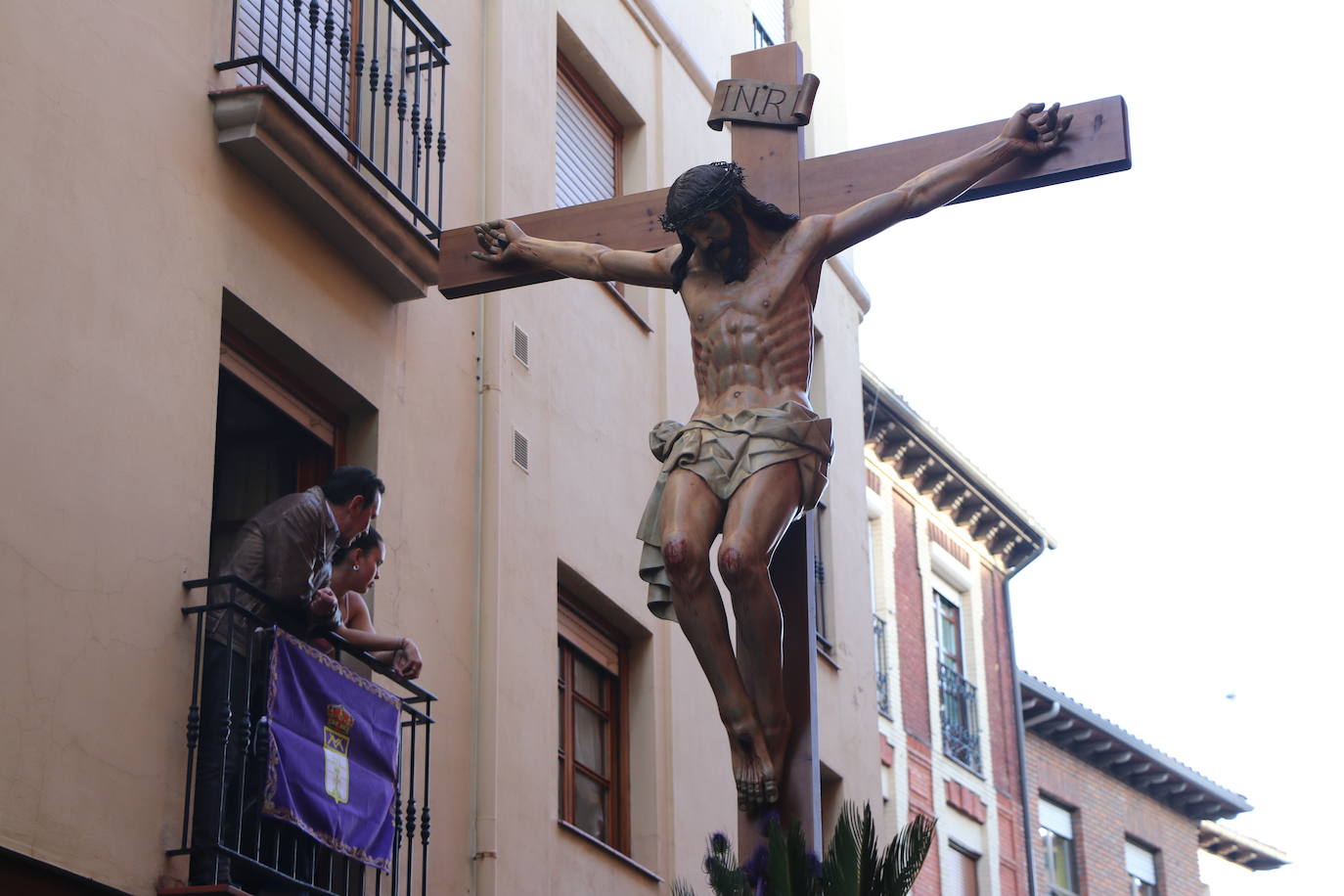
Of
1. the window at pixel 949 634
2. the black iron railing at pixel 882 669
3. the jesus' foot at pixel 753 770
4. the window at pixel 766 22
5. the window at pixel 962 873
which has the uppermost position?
the window at pixel 766 22

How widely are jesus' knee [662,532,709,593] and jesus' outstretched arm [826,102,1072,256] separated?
1.24 m

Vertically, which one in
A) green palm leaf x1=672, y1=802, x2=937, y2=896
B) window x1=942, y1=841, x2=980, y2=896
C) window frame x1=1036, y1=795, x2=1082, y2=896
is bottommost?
green palm leaf x1=672, y1=802, x2=937, y2=896

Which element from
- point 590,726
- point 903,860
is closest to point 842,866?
point 903,860

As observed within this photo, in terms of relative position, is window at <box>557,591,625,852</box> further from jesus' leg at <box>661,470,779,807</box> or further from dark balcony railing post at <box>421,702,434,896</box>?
jesus' leg at <box>661,470,779,807</box>

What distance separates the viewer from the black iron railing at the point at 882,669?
23028 millimetres

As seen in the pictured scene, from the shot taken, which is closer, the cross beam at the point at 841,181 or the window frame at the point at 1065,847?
the cross beam at the point at 841,181

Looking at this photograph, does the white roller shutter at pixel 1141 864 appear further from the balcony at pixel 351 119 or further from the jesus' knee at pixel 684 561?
the jesus' knee at pixel 684 561

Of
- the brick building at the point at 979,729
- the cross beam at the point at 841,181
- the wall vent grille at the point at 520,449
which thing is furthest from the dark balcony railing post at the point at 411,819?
the brick building at the point at 979,729

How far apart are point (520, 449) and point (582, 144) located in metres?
3.08

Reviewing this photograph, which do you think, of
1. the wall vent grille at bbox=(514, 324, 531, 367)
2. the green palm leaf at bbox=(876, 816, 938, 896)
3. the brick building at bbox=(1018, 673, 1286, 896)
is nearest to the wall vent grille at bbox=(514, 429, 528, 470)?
the wall vent grille at bbox=(514, 324, 531, 367)

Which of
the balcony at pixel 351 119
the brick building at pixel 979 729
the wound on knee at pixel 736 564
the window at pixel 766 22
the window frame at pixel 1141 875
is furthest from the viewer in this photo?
the window frame at pixel 1141 875

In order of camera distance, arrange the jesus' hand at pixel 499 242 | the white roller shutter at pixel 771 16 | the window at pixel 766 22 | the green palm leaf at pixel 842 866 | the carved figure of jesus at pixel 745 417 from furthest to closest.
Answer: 1. the white roller shutter at pixel 771 16
2. the window at pixel 766 22
3. the jesus' hand at pixel 499 242
4. the carved figure of jesus at pixel 745 417
5. the green palm leaf at pixel 842 866

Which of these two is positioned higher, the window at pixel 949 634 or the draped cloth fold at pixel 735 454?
the window at pixel 949 634

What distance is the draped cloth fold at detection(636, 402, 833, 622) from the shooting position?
6594 mm
